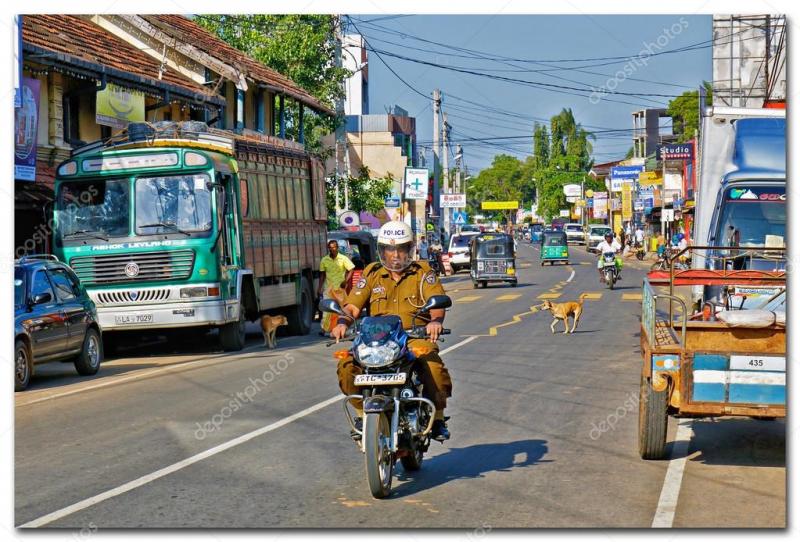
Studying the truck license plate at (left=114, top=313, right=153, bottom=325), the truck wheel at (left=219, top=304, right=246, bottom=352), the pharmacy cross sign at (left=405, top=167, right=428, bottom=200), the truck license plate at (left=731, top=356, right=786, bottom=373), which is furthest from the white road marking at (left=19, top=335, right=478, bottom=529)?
the pharmacy cross sign at (left=405, top=167, right=428, bottom=200)

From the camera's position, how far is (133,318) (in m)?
19.7

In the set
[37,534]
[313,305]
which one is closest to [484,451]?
[37,534]

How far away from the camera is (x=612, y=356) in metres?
18.2

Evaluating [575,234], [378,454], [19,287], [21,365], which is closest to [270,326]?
[19,287]

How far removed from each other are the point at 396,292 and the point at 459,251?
47991mm

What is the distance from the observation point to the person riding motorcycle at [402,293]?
8719 millimetres

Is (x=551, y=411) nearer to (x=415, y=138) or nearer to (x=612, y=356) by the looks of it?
(x=612, y=356)

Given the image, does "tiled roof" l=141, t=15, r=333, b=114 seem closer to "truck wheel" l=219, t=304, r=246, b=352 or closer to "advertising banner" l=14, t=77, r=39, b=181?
"advertising banner" l=14, t=77, r=39, b=181

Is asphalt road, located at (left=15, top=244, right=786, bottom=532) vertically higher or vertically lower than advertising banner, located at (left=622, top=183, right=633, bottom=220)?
lower

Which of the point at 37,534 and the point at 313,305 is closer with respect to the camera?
the point at 37,534

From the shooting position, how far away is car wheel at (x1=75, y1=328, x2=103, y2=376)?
17.3 metres

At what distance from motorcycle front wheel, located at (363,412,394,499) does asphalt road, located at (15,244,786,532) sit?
128 millimetres

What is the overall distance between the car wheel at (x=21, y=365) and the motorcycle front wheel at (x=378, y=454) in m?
8.48
